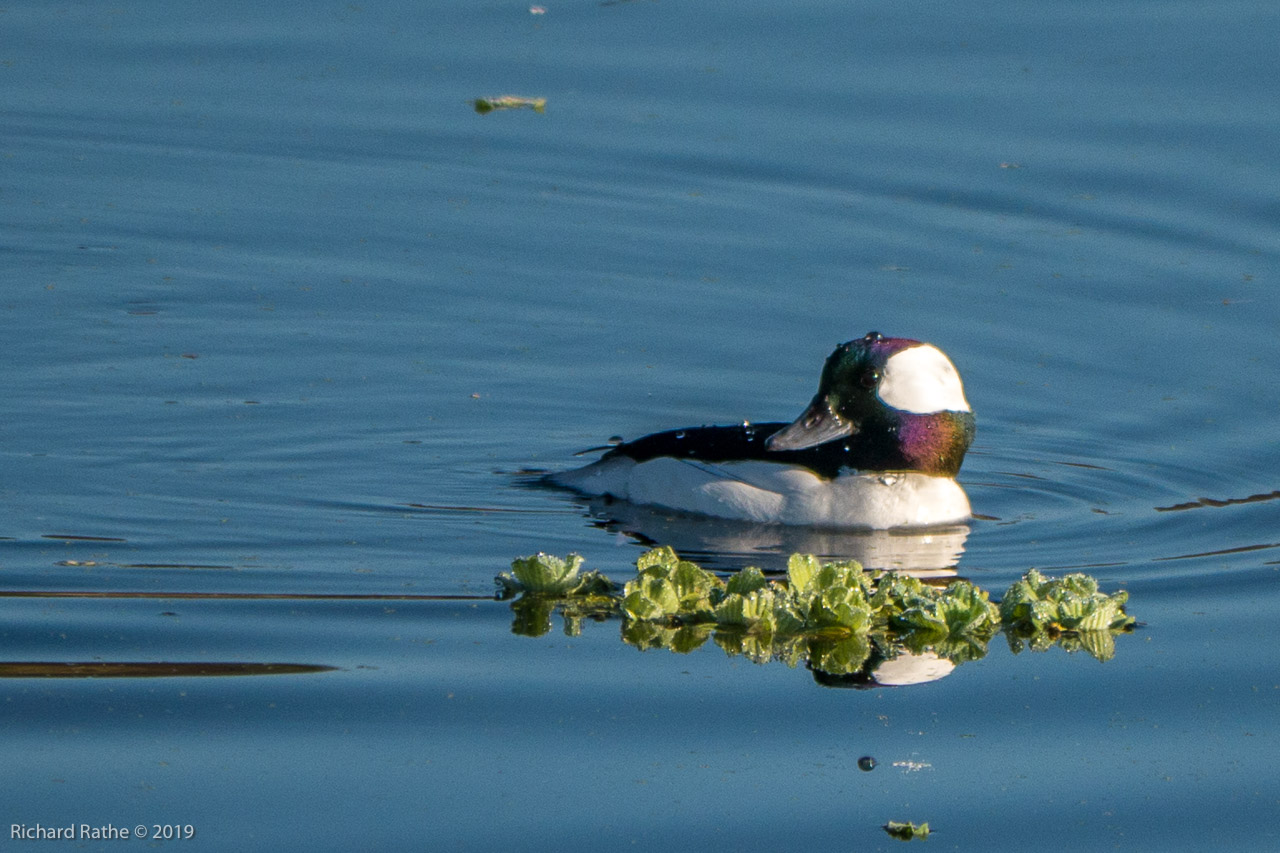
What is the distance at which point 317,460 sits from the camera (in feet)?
33.8

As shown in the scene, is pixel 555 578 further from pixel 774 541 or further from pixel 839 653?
pixel 774 541

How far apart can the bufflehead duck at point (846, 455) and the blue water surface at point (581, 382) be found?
0.25 m

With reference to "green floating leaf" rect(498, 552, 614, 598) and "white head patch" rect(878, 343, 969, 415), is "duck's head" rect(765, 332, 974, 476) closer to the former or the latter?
"white head patch" rect(878, 343, 969, 415)

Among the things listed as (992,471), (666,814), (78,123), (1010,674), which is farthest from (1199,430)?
(78,123)

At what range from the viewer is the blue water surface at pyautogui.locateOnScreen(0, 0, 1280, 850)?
6.53 metres

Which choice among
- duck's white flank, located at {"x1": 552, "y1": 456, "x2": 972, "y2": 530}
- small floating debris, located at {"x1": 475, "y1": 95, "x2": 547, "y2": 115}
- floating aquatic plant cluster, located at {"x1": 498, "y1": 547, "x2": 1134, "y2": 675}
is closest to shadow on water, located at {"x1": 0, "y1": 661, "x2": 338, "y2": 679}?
floating aquatic plant cluster, located at {"x1": 498, "y1": 547, "x2": 1134, "y2": 675}

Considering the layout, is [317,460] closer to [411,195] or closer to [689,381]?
[689,381]

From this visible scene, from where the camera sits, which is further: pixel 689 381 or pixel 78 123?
pixel 78 123

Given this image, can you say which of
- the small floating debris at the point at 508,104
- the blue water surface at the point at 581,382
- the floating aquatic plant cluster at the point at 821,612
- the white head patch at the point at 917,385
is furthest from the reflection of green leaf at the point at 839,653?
the small floating debris at the point at 508,104

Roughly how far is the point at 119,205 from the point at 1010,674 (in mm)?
8331

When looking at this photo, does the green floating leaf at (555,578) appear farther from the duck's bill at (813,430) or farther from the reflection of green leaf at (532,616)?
the duck's bill at (813,430)

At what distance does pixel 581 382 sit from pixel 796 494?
6.65 ft

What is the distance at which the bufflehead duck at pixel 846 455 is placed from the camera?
997 centimetres

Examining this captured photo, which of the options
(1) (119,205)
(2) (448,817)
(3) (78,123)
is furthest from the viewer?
(3) (78,123)
